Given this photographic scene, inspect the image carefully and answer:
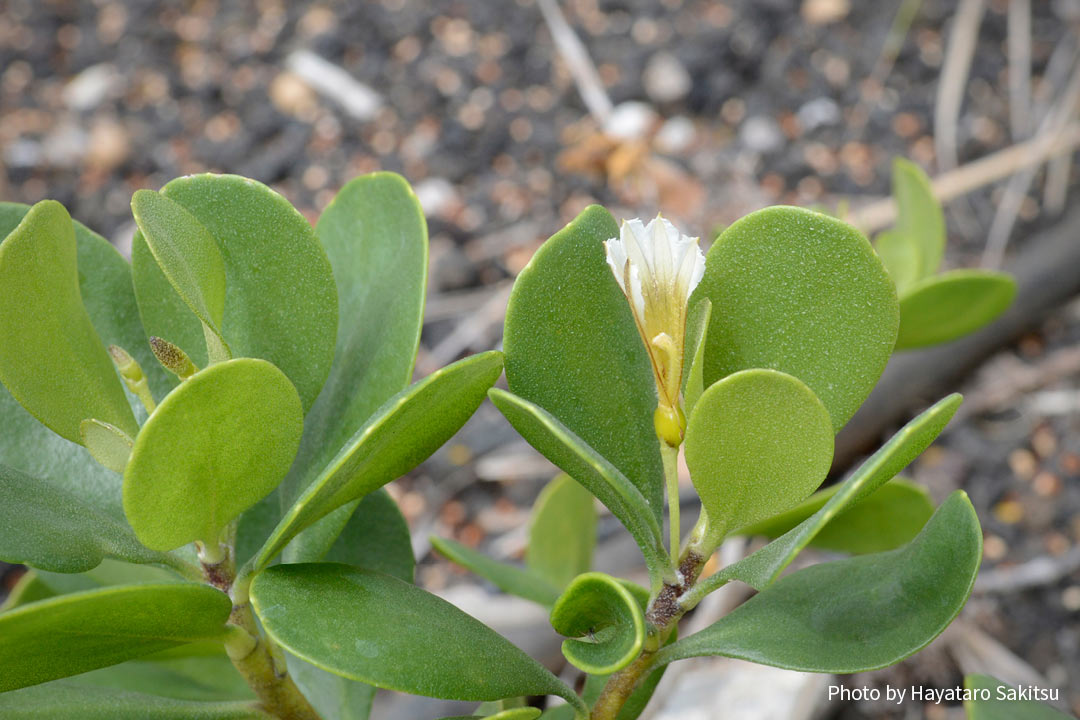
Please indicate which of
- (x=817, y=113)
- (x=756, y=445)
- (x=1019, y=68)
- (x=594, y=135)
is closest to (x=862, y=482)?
(x=756, y=445)

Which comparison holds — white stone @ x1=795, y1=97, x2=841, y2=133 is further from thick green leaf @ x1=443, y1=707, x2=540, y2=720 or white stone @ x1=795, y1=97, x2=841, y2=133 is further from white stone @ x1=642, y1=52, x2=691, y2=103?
thick green leaf @ x1=443, y1=707, x2=540, y2=720

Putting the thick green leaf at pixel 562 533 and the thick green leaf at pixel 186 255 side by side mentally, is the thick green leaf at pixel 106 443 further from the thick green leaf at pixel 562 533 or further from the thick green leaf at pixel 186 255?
the thick green leaf at pixel 562 533

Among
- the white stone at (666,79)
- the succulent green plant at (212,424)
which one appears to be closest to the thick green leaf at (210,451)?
the succulent green plant at (212,424)

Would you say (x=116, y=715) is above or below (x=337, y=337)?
below

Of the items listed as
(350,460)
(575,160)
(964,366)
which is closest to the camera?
(350,460)

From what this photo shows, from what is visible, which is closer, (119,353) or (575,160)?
(119,353)

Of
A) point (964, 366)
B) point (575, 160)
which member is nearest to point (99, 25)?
point (575, 160)

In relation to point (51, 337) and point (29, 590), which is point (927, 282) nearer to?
point (51, 337)

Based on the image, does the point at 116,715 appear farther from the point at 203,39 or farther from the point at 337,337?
the point at 203,39
